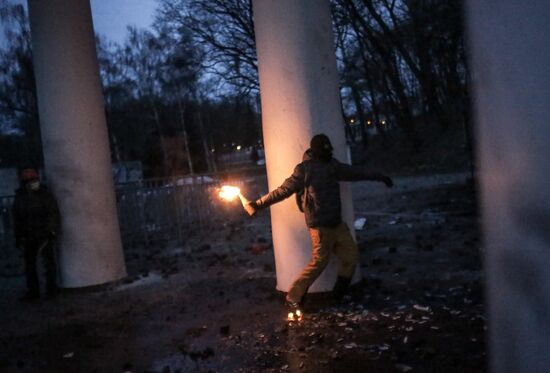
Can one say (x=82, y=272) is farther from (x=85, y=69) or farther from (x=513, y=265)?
(x=513, y=265)

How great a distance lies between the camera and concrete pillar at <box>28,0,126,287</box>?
30.5ft

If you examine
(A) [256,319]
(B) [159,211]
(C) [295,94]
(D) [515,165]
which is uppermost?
(C) [295,94]

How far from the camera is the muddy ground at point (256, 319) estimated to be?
5.18m

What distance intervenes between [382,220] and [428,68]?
1530 cm

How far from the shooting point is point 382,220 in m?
14.5

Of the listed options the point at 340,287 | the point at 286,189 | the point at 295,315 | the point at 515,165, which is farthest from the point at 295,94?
the point at 515,165

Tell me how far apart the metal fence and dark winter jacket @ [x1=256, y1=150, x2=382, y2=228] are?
27.7 feet

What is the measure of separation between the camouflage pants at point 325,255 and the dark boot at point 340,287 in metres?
0.05

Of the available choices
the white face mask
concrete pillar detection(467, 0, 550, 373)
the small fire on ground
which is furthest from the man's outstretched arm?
concrete pillar detection(467, 0, 550, 373)

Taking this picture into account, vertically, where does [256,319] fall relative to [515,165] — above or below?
below

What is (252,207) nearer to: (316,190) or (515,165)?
(316,190)

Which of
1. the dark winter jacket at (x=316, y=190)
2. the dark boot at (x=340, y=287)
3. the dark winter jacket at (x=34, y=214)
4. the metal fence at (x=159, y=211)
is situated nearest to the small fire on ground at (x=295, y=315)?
the dark boot at (x=340, y=287)

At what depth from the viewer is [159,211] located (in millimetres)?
14961

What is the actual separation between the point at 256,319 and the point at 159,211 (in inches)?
346
